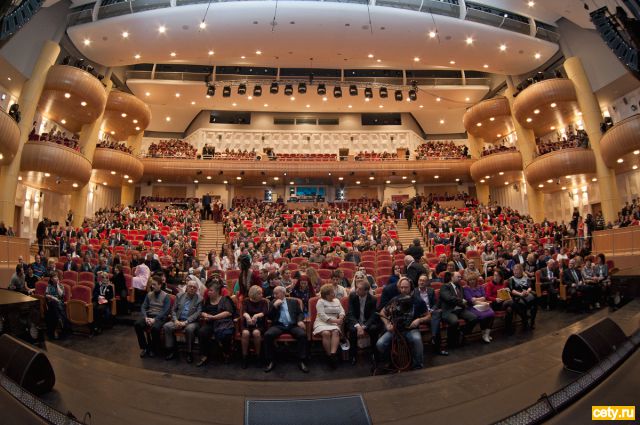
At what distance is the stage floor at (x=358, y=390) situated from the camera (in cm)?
258

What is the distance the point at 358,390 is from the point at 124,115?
17134mm

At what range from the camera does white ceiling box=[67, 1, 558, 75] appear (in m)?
12.7

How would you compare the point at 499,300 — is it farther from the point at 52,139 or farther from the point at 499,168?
the point at 52,139

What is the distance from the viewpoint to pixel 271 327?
424cm

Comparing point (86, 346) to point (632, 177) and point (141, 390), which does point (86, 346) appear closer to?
point (141, 390)

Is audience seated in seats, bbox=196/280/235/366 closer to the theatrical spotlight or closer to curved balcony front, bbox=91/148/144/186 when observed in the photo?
the theatrical spotlight

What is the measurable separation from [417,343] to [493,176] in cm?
1645

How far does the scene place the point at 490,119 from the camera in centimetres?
1795

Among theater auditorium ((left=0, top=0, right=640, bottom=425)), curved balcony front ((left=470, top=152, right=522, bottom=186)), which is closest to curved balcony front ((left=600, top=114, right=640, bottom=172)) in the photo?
theater auditorium ((left=0, top=0, right=640, bottom=425))

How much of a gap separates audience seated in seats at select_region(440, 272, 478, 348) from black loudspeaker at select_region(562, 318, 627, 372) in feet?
5.25

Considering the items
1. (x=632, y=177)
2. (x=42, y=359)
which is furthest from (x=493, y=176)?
(x=42, y=359)

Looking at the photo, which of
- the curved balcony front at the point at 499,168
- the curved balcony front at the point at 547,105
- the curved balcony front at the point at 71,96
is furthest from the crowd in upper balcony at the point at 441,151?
the curved balcony front at the point at 71,96

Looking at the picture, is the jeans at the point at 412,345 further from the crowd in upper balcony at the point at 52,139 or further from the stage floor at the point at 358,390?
the crowd in upper balcony at the point at 52,139

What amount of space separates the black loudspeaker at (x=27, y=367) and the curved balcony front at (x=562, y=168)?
1532 centimetres
